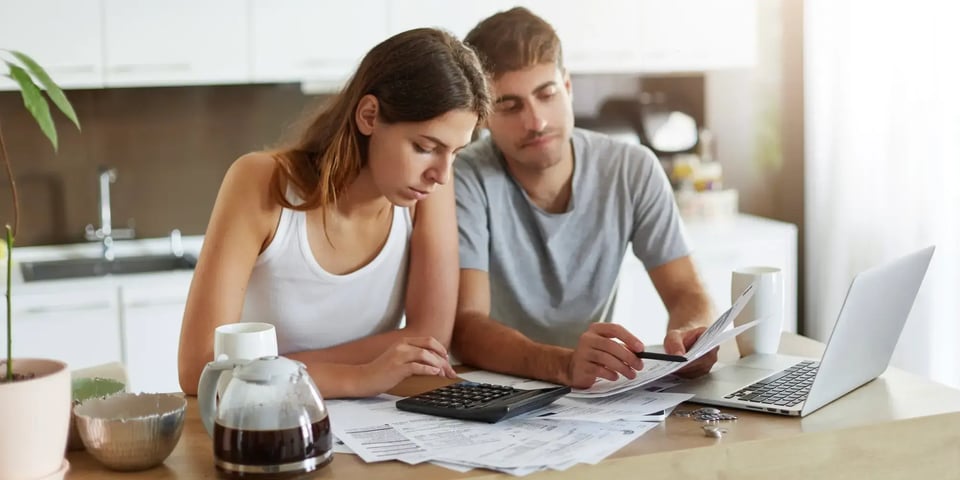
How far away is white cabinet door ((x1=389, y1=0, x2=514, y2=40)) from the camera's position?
3.76m

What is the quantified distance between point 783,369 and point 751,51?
2.62 metres

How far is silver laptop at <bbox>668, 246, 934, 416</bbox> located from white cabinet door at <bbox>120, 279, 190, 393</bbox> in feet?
6.75

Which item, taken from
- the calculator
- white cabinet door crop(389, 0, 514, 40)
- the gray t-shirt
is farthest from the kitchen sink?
the calculator

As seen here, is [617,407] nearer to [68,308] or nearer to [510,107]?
[510,107]

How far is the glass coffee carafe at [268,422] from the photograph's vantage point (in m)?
1.28

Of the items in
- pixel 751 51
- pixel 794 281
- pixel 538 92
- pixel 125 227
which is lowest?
pixel 794 281

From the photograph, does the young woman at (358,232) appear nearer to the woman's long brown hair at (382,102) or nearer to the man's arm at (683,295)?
the woman's long brown hair at (382,102)

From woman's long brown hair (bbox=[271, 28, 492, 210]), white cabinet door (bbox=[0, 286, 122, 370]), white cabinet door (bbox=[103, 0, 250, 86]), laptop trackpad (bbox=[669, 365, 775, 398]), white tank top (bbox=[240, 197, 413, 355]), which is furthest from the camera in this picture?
white cabinet door (bbox=[103, 0, 250, 86])

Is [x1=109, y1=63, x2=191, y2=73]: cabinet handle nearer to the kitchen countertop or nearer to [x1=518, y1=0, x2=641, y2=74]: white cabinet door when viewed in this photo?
the kitchen countertop

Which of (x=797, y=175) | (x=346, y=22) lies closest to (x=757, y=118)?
(x=797, y=175)

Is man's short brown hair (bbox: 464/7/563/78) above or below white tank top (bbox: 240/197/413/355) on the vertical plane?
above

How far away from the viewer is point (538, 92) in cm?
211

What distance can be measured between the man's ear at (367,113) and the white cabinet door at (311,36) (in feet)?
6.13

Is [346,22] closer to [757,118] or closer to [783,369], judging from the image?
[757,118]
